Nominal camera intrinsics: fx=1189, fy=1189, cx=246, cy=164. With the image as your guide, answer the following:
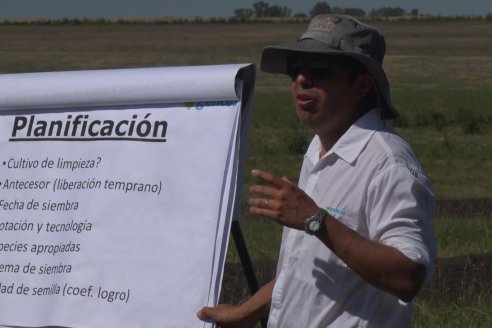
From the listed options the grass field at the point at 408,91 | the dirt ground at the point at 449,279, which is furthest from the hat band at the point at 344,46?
the dirt ground at the point at 449,279

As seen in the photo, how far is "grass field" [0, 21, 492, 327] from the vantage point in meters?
10.4

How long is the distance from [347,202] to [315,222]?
6.6 inches

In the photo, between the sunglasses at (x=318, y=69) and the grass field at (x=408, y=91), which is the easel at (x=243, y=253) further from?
the grass field at (x=408, y=91)

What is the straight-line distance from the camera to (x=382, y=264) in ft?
10.3

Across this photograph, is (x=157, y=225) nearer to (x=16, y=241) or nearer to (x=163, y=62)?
(x=16, y=241)

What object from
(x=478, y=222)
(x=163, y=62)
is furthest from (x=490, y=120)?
(x=163, y=62)

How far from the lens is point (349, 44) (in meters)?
3.38

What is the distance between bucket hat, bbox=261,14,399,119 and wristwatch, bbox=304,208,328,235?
0.46 m

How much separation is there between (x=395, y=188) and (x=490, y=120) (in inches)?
992

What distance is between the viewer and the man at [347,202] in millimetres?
3170

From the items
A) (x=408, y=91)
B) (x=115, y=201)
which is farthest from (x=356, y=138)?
(x=408, y=91)

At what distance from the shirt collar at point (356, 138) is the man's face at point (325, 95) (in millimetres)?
39

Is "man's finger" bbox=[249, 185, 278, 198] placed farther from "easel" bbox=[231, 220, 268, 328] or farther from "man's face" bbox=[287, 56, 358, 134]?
"easel" bbox=[231, 220, 268, 328]

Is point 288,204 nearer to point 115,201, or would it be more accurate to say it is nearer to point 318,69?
point 318,69
